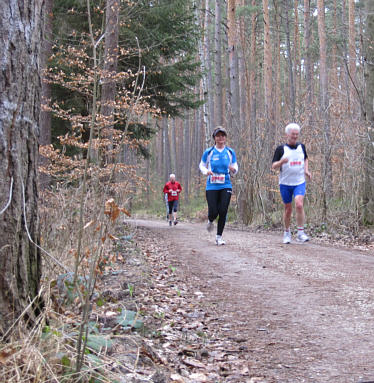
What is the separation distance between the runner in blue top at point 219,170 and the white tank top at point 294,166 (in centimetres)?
98

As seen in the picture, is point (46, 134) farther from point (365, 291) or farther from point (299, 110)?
point (365, 291)

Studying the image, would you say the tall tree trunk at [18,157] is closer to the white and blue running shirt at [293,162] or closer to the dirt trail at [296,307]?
the dirt trail at [296,307]

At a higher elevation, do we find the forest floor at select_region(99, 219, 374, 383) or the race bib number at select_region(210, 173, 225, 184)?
the race bib number at select_region(210, 173, 225, 184)

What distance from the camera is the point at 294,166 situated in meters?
8.20

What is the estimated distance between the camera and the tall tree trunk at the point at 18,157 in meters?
2.27

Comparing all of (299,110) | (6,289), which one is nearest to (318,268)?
(6,289)

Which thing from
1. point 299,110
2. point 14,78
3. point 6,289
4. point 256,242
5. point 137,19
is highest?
point 137,19

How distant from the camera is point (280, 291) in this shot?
15.1 feet

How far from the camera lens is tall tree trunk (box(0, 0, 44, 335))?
2.27 metres

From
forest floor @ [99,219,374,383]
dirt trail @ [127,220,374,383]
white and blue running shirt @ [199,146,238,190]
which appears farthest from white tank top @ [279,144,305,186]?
forest floor @ [99,219,374,383]

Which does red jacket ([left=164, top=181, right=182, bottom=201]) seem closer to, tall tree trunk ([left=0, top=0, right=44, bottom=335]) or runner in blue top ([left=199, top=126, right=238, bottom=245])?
runner in blue top ([left=199, top=126, right=238, bottom=245])

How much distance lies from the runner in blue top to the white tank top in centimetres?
98

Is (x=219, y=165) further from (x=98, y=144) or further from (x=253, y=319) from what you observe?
(x=253, y=319)

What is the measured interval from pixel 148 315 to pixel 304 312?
1352 millimetres
